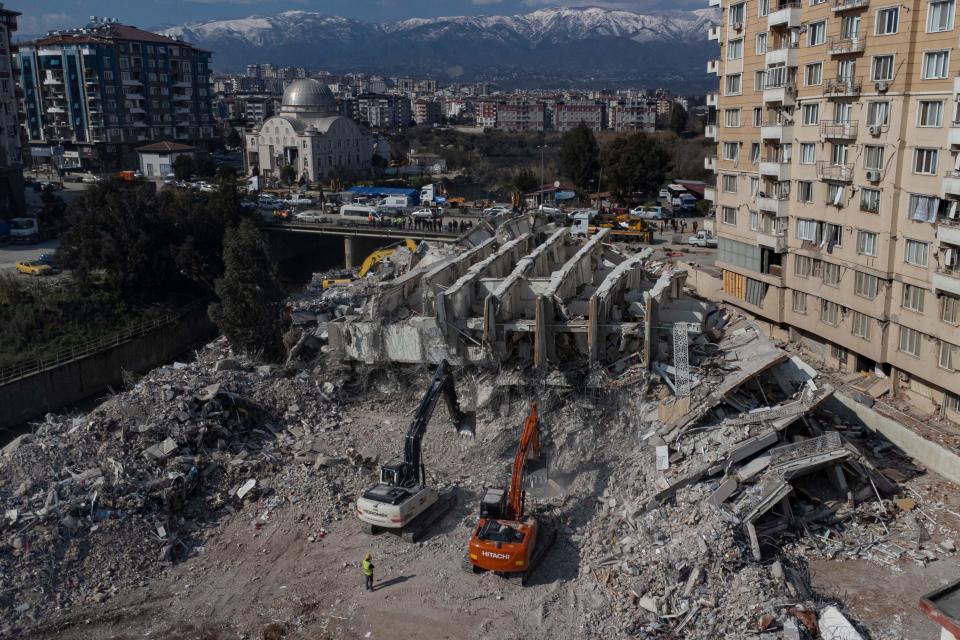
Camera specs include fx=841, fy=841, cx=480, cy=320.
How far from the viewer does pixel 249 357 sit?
76.3ft

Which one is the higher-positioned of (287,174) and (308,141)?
(308,141)

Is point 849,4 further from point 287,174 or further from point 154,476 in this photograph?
point 287,174

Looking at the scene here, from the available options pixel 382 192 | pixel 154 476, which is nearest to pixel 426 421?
pixel 154 476

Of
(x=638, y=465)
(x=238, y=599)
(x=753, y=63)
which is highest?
(x=753, y=63)

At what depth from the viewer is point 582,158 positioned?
57406 millimetres

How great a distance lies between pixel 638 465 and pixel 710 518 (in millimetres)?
2698

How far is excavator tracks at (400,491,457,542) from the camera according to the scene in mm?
14570

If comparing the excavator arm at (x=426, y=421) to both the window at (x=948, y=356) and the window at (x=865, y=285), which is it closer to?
the window at (x=865, y=285)

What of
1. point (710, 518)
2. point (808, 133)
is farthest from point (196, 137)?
point (710, 518)

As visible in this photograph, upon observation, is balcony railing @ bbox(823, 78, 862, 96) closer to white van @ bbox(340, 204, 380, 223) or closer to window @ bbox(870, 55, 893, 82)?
window @ bbox(870, 55, 893, 82)

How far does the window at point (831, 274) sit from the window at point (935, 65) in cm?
498

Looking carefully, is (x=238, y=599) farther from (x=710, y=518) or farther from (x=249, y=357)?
(x=249, y=357)

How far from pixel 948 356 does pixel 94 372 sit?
1069 inches

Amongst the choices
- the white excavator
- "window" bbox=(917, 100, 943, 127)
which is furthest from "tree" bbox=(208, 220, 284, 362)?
"window" bbox=(917, 100, 943, 127)
